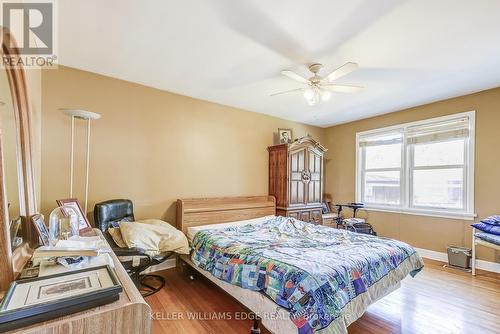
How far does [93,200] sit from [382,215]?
192 inches

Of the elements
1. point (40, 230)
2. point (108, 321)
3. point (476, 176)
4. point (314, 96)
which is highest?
point (314, 96)

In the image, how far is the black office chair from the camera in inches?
95.0

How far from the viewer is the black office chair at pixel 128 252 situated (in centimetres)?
241

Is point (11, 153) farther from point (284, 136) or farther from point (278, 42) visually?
point (284, 136)

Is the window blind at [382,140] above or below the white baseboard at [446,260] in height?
above

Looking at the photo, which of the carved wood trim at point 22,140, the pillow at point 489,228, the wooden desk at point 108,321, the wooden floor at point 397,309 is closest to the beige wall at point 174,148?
the pillow at point 489,228

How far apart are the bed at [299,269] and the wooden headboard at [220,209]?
0.04 meters

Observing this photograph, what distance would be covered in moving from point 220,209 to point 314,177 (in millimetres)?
2124

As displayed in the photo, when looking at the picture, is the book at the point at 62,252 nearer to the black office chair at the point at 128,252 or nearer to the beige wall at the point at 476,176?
the black office chair at the point at 128,252

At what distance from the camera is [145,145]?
3291 mm

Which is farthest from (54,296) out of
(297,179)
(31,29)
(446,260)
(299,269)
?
(446,260)

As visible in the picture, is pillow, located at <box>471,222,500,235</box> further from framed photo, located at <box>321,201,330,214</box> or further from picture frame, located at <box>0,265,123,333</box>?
picture frame, located at <box>0,265,123,333</box>

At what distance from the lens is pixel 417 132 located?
422 cm

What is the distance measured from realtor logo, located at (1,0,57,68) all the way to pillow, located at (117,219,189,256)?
67.2 inches
